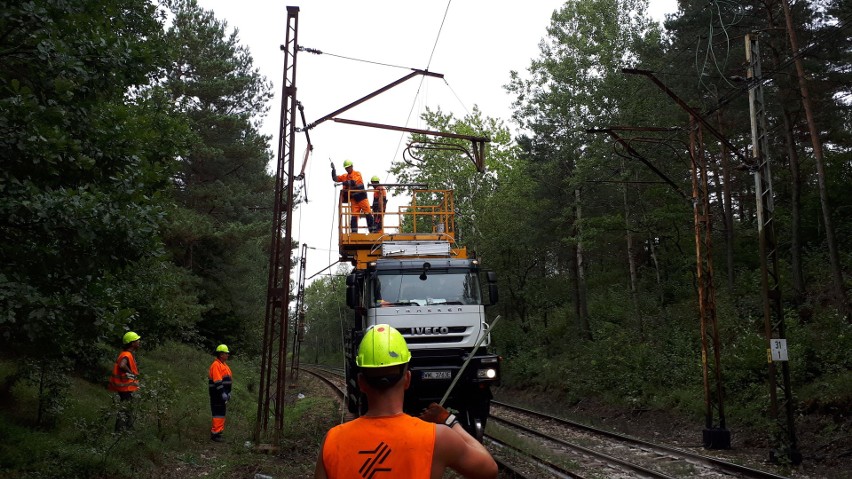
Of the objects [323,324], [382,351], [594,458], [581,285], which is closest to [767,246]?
[594,458]

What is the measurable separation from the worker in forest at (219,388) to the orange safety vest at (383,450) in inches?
424

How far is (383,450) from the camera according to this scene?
2637 millimetres

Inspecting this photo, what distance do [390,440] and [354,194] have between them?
44.0ft

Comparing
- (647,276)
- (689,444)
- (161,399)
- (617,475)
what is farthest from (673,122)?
(161,399)

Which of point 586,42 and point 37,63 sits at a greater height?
point 586,42

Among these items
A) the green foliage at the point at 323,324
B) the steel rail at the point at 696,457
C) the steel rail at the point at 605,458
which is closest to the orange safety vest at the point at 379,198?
the steel rail at the point at 605,458

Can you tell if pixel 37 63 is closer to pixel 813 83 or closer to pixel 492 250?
pixel 813 83

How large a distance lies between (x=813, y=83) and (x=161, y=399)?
20109mm

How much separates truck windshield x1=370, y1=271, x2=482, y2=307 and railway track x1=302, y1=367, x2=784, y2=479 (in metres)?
2.91

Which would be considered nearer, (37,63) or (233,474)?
(37,63)

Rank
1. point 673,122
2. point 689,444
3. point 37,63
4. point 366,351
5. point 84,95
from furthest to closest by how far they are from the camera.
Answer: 1. point 673,122
2. point 689,444
3. point 84,95
4. point 37,63
5. point 366,351

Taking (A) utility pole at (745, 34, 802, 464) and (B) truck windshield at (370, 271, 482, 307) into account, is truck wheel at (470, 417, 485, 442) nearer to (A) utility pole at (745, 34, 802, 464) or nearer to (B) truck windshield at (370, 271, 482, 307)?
(B) truck windshield at (370, 271, 482, 307)

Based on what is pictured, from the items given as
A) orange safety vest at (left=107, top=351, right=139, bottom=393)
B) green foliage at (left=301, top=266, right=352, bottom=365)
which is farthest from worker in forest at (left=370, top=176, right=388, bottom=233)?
green foliage at (left=301, top=266, right=352, bottom=365)

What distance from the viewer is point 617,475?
11078 millimetres
